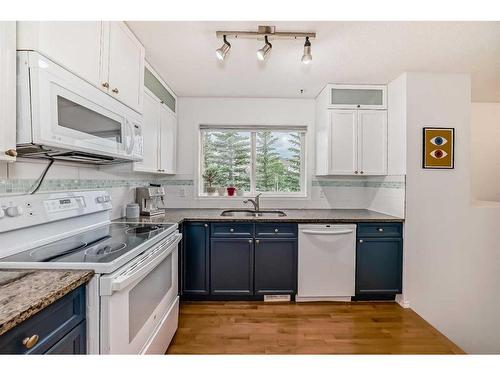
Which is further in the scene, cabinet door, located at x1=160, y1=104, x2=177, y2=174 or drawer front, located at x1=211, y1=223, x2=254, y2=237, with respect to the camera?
cabinet door, located at x1=160, y1=104, x2=177, y2=174

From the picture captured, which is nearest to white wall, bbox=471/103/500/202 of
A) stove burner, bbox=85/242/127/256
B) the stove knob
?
stove burner, bbox=85/242/127/256

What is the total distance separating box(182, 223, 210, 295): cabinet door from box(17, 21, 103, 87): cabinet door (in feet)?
4.93

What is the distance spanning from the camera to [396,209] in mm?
2652

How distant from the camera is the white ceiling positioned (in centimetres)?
179

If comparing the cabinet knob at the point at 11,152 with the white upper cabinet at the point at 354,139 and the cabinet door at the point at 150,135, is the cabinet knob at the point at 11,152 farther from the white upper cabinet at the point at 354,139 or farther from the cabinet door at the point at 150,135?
the white upper cabinet at the point at 354,139

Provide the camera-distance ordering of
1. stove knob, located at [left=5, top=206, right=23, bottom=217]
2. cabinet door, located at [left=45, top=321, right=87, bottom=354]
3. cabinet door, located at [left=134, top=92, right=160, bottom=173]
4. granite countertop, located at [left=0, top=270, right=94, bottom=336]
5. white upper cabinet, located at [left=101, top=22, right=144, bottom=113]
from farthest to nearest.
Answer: cabinet door, located at [left=134, top=92, right=160, bottom=173] → white upper cabinet, located at [left=101, top=22, right=144, bottom=113] → stove knob, located at [left=5, top=206, right=23, bottom=217] → cabinet door, located at [left=45, top=321, right=87, bottom=354] → granite countertop, located at [left=0, top=270, right=94, bottom=336]

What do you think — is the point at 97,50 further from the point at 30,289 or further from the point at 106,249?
the point at 30,289

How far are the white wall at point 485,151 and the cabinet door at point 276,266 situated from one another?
266 cm

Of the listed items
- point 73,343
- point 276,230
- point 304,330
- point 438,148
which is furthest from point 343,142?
point 73,343

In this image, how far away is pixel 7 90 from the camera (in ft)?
3.30

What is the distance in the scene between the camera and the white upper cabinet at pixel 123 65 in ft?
5.09

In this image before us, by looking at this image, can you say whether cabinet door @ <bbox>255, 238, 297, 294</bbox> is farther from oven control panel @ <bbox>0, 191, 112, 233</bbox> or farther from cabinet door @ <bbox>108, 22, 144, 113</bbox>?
cabinet door @ <bbox>108, 22, 144, 113</bbox>

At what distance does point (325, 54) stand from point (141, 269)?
2068mm

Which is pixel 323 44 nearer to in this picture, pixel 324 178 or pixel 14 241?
pixel 324 178
